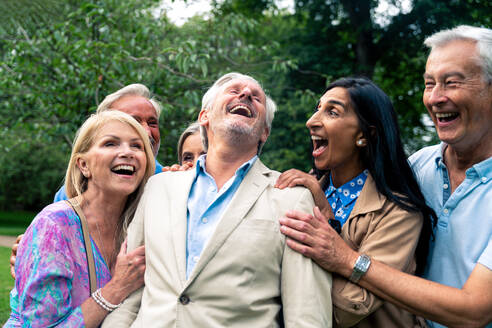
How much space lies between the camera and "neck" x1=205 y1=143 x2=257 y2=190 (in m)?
3.08

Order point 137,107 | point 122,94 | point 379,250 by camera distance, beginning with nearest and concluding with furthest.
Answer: point 379,250 < point 137,107 < point 122,94

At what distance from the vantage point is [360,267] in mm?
2670

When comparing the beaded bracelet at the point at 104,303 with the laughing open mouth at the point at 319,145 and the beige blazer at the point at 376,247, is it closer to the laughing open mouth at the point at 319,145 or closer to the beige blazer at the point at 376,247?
the beige blazer at the point at 376,247

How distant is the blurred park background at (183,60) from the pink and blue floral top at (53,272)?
3.50 m

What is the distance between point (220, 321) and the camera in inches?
98.6

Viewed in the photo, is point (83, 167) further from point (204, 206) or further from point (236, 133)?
point (236, 133)

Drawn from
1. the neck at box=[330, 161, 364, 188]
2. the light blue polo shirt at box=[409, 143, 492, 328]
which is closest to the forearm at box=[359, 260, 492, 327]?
the light blue polo shirt at box=[409, 143, 492, 328]

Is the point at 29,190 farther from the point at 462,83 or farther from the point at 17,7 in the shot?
the point at 462,83

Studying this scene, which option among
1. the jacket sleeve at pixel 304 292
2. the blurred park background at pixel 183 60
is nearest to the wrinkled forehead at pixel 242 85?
the jacket sleeve at pixel 304 292

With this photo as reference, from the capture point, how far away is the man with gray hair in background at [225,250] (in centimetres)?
253

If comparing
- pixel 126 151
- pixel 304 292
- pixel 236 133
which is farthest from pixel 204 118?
pixel 304 292

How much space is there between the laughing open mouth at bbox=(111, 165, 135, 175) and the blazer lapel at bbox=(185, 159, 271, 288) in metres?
0.79

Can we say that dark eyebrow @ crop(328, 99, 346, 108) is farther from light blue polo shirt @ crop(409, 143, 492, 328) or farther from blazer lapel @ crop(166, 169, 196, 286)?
blazer lapel @ crop(166, 169, 196, 286)

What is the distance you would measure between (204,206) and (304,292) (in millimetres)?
804
